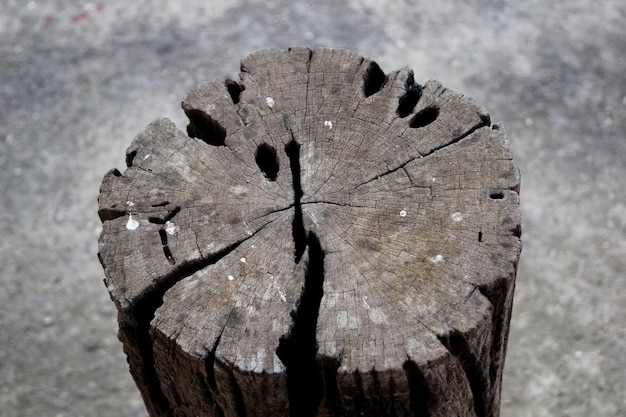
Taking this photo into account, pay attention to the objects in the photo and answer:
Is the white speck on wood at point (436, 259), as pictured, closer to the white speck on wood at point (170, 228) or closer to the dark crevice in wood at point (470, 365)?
the dark crevice in wood at point (470, 365)

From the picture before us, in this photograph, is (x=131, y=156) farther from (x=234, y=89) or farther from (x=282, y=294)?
(x=282, y=294)

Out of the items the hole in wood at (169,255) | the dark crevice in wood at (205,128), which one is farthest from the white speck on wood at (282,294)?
the dark crevice in wood at (205,128)

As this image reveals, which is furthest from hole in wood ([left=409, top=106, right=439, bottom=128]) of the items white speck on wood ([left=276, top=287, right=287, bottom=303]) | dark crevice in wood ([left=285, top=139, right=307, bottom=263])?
white speck on wood ([left=276, top=287, right=287, bottom=303])

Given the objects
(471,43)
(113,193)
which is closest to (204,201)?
(113,193)

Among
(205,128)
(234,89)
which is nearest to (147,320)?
(205,128)

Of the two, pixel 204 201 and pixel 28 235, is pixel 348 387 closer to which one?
pixel 204 201
